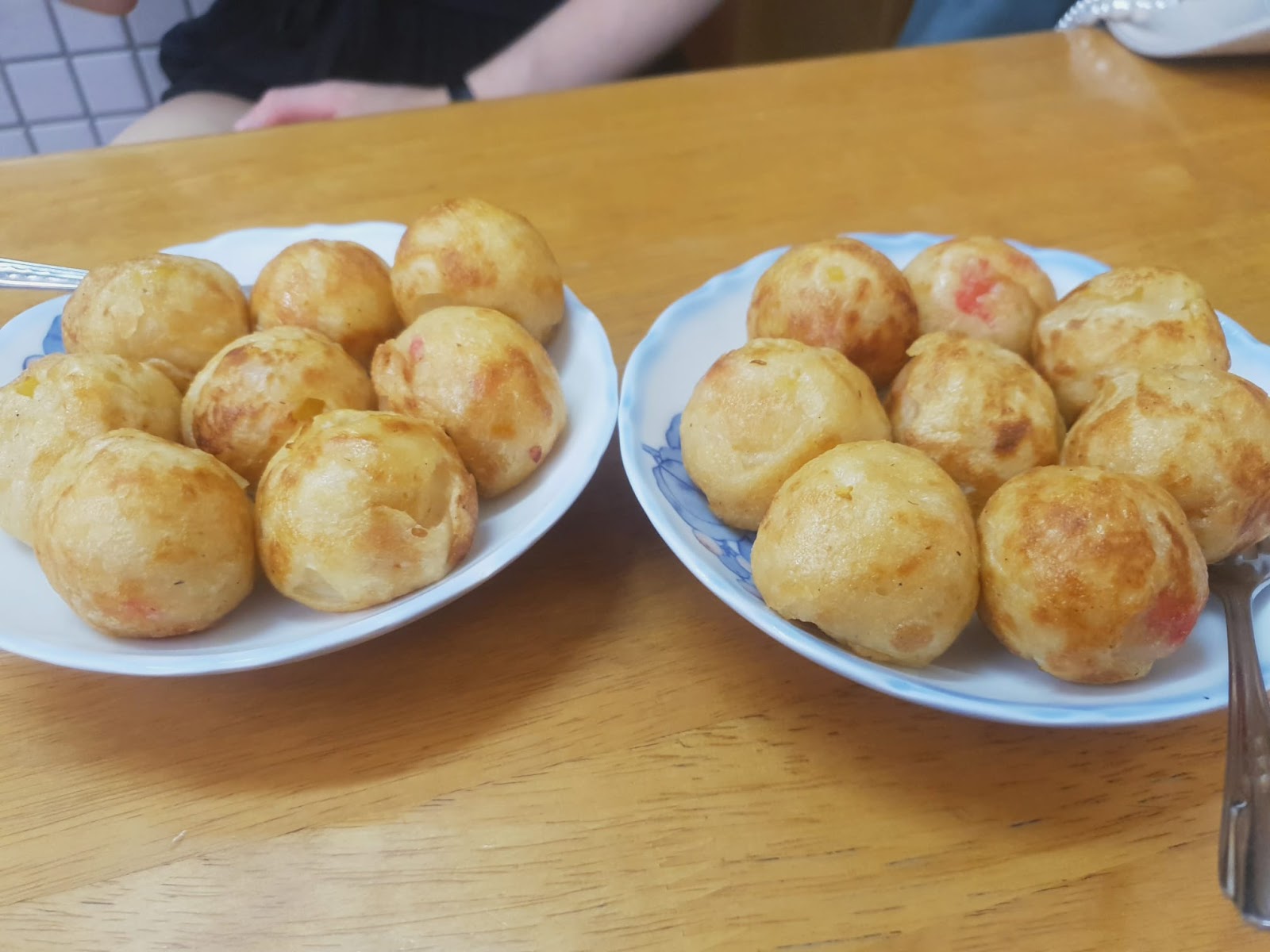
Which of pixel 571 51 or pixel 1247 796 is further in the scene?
pixel 571 51

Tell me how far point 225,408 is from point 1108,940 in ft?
2.43

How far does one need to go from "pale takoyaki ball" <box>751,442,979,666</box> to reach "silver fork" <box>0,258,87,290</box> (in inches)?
34.7

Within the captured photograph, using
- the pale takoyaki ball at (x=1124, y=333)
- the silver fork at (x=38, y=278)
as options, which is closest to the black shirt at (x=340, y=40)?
the silver fork at (x=38, y=278)

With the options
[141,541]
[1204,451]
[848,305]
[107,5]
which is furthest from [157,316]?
[107,5]

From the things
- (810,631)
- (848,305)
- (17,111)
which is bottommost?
(17,111)

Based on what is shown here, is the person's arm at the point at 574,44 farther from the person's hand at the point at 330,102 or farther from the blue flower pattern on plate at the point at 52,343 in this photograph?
the blue flower pattern on plate at the point at 52,343

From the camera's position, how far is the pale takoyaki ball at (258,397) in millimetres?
733

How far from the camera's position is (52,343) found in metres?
0.91

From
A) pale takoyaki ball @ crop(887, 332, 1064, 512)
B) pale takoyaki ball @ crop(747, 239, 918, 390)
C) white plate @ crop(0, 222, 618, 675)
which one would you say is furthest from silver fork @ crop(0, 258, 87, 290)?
pale takoyaki ball @ crop(887, 332, 1064, 512)

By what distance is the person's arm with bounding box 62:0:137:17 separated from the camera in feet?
6.68

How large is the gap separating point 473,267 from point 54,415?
1.23ft

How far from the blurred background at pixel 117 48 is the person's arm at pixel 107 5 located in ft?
1.55

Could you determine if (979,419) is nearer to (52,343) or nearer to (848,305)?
(848,305)

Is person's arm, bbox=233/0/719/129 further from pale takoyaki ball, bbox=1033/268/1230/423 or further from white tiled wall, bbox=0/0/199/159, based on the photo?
pale takoyaki ball, bbox=1033/268/1230/423
